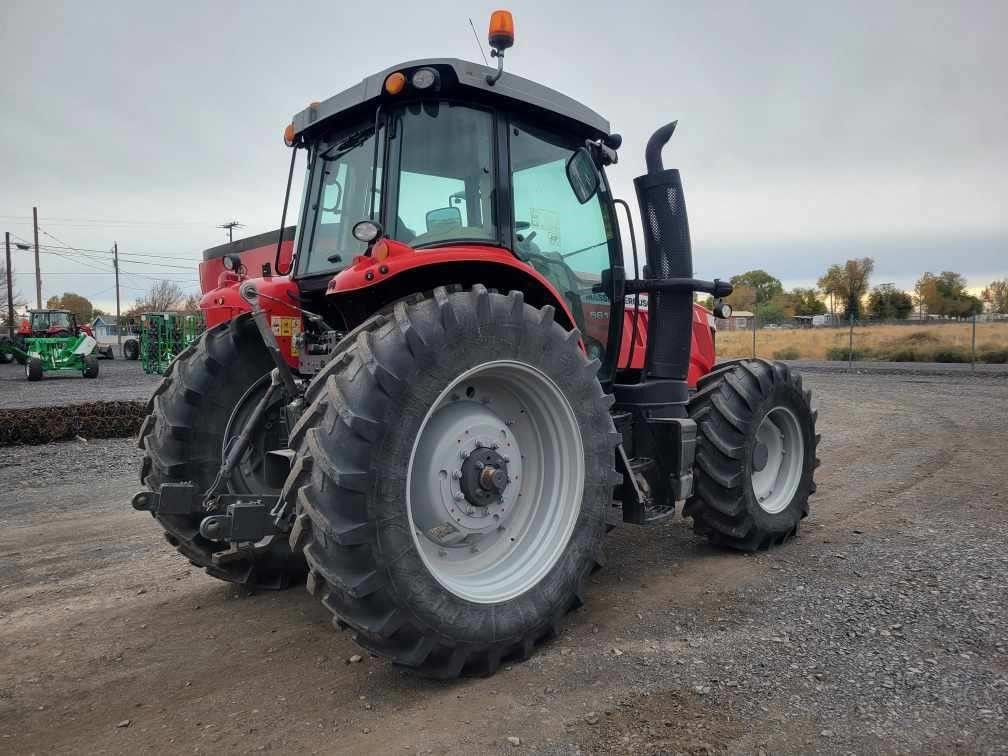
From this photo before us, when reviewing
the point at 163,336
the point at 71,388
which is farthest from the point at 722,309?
the point at 163,336

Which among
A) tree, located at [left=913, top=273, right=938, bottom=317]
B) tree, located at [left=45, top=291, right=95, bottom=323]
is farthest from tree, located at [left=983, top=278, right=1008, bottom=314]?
tree, located at [left=45, top=291, right=95, bottom=323]

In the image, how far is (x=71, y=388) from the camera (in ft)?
64.5

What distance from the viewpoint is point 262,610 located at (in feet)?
12.6

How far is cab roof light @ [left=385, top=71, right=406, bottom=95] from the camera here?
10.8 feet

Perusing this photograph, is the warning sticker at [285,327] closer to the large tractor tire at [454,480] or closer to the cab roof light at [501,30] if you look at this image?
the large tractor tire at [454,480]

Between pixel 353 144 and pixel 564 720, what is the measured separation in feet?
9.96

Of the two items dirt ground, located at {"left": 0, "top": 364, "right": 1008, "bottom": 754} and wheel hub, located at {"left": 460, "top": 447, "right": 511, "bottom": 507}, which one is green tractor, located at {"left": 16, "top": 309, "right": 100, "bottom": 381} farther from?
wheel hub, located at {"left": 460, "top": 447, "right": 511, "bottom": 507}

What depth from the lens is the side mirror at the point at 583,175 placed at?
4180 mm

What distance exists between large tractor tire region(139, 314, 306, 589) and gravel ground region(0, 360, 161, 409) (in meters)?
12.2

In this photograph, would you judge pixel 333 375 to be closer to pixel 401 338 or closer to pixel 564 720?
pixel 401 338

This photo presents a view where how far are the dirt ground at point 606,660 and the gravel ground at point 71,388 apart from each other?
40.4 ft

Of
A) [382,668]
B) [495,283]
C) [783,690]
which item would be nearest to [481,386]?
[495,283]

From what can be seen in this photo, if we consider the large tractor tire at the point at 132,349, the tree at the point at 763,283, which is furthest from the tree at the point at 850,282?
the large tractor tire at the point at 132,349

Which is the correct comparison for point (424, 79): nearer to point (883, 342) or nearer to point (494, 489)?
point (494, 489)
